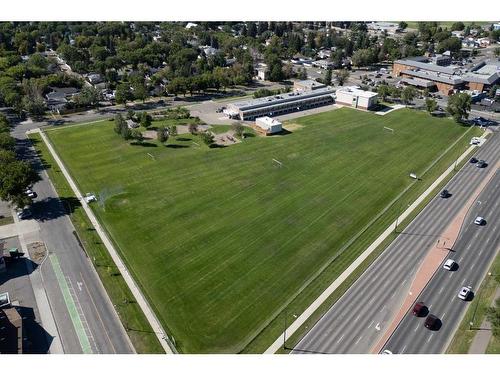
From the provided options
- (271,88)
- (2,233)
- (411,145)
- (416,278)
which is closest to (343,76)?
(271,88)

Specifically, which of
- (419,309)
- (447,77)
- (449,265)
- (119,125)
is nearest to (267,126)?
(119,125)

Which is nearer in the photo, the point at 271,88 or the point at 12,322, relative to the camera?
the point at 12,322

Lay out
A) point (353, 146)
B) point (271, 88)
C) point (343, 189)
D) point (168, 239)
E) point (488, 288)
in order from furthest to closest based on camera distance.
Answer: point (271, 88) → point (353, 146) → point (343, 189) → point (168, 239) → point (488, 288)

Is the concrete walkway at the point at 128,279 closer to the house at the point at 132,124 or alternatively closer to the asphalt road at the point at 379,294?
the asphalt road at the point at 379,294

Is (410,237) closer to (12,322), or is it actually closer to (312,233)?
(312,233)

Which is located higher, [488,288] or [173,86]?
[173,86]

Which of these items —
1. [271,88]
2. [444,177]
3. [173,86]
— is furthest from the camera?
[271,88]

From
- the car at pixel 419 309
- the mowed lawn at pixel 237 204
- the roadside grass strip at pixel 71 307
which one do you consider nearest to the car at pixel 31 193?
the mowed lawn at pixel 237 204
